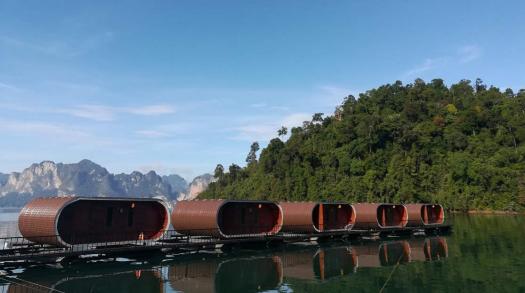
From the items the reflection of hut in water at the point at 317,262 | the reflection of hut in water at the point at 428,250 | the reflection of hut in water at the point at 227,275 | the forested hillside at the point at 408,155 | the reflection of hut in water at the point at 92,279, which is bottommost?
the reflection of hut in water at the point at 428,250

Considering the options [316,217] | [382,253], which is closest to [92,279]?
[382,253]

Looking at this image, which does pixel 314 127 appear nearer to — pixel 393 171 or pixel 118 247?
pixel 393 171

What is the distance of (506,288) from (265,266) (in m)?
15.7

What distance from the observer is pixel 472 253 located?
124 ft

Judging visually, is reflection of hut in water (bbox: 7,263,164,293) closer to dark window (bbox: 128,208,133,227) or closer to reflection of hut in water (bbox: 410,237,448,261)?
dark window (bbox: 128,208,133,227)

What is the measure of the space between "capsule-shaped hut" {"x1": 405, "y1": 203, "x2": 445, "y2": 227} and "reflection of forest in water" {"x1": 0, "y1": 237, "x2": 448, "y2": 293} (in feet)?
55.9

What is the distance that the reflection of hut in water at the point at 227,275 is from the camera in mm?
24156

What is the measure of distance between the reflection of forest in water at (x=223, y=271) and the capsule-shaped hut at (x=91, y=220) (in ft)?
Answer: 7.69

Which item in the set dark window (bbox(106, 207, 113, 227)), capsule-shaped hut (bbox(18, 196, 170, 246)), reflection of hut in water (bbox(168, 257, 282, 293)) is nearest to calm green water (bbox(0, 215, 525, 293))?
reflection of hut in water (bbox(168, 257, 282, 293))

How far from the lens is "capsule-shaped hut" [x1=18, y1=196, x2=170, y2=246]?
97.1 ft

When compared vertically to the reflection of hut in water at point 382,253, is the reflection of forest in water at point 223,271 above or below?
above

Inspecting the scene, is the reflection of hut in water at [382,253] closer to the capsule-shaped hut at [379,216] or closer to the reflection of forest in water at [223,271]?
the reflection of forest in water at [223,271]

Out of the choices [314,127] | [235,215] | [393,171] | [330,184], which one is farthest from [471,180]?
[235,215]

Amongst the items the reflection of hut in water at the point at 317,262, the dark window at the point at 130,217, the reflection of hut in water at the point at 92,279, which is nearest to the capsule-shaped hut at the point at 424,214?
the reflection of hut in water at the point at 317,262
